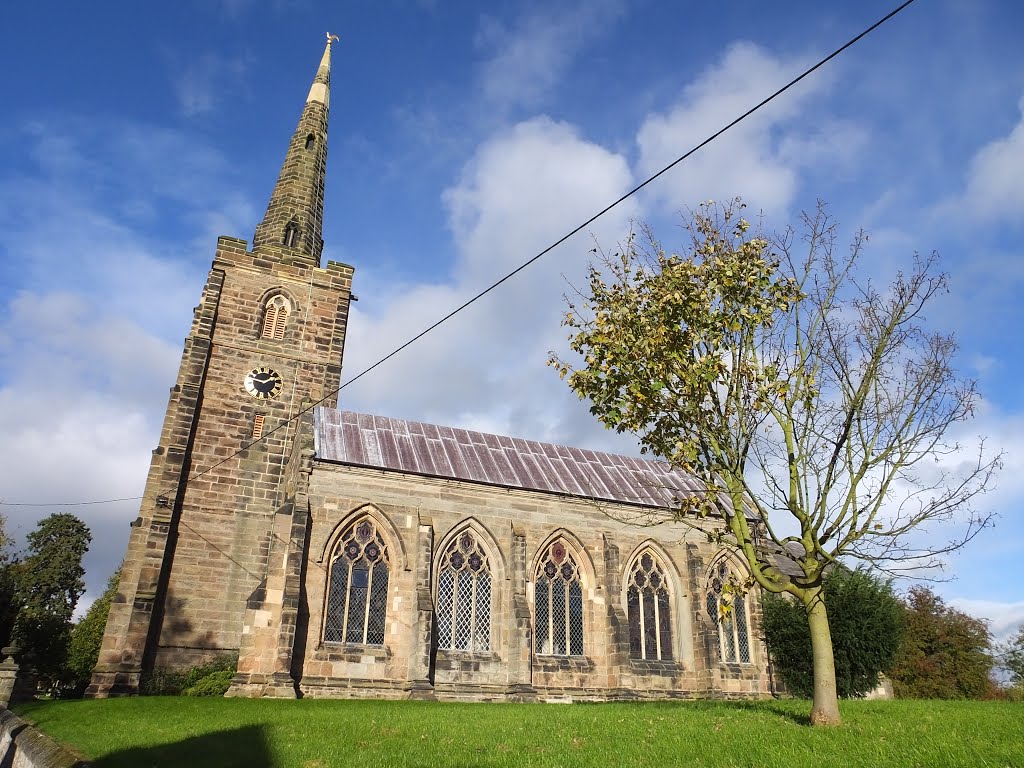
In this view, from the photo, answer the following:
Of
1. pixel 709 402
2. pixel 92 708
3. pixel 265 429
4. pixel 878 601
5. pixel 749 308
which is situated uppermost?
pixel 265 429

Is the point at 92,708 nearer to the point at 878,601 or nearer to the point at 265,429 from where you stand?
the point at 265,429

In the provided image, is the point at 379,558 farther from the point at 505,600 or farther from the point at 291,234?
the point at 291,234

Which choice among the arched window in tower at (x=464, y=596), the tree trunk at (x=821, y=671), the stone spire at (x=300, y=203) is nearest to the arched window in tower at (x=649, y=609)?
the arched window in tower at (x=464, y=596)

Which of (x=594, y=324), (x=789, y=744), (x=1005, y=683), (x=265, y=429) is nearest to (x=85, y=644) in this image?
(x=265, y=429)

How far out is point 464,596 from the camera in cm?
2277

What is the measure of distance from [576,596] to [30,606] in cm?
3579

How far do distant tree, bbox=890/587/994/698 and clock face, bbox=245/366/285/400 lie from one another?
32096mm

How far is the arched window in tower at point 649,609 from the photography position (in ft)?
80.9

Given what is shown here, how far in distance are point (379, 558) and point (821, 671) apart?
46.1 feet

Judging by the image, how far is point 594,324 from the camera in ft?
46.5

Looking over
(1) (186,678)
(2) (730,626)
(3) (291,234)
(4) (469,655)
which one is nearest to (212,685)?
(1) (186,678)

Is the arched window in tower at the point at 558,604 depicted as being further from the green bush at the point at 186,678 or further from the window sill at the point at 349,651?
the green bush at the point at 186,678

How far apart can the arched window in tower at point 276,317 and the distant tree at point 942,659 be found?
1312 inches

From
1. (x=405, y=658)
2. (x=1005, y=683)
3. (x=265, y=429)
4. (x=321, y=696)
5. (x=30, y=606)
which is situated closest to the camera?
(x=321, y=696)
